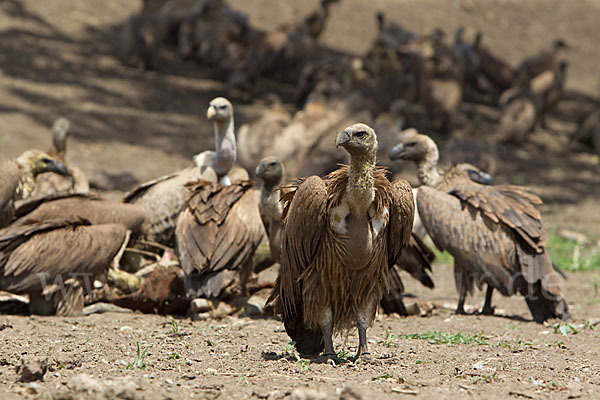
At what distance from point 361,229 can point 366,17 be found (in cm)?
1803

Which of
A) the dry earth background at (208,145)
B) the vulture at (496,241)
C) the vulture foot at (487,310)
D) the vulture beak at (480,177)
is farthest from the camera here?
the vulture beak at (480,177)

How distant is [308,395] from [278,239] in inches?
135

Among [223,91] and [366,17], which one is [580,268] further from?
[366,17]

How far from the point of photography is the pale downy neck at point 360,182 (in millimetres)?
4676

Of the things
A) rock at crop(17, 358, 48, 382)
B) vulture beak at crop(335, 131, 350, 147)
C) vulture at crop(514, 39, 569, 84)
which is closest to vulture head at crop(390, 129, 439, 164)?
vulture beak at crop(335, 131, 350, 147)

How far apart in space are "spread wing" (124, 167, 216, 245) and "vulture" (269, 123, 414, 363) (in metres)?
3.04

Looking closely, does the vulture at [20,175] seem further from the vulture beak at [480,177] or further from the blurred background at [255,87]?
the vulture beak at [480,177]

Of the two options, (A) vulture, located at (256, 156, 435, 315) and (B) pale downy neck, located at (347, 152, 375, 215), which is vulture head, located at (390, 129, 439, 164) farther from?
(B) pale downy neck, located at (347, 152, 375, 215)

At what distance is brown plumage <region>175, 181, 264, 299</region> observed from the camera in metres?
6.79

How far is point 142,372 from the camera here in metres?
4.54

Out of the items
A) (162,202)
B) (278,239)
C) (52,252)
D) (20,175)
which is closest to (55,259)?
(52,252)

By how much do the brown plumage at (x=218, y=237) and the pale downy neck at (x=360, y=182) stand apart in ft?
7.71

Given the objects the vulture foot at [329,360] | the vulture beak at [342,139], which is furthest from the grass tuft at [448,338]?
the vulture beak at [342,139]

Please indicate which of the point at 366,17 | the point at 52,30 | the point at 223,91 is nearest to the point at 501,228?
the point at 223,91
